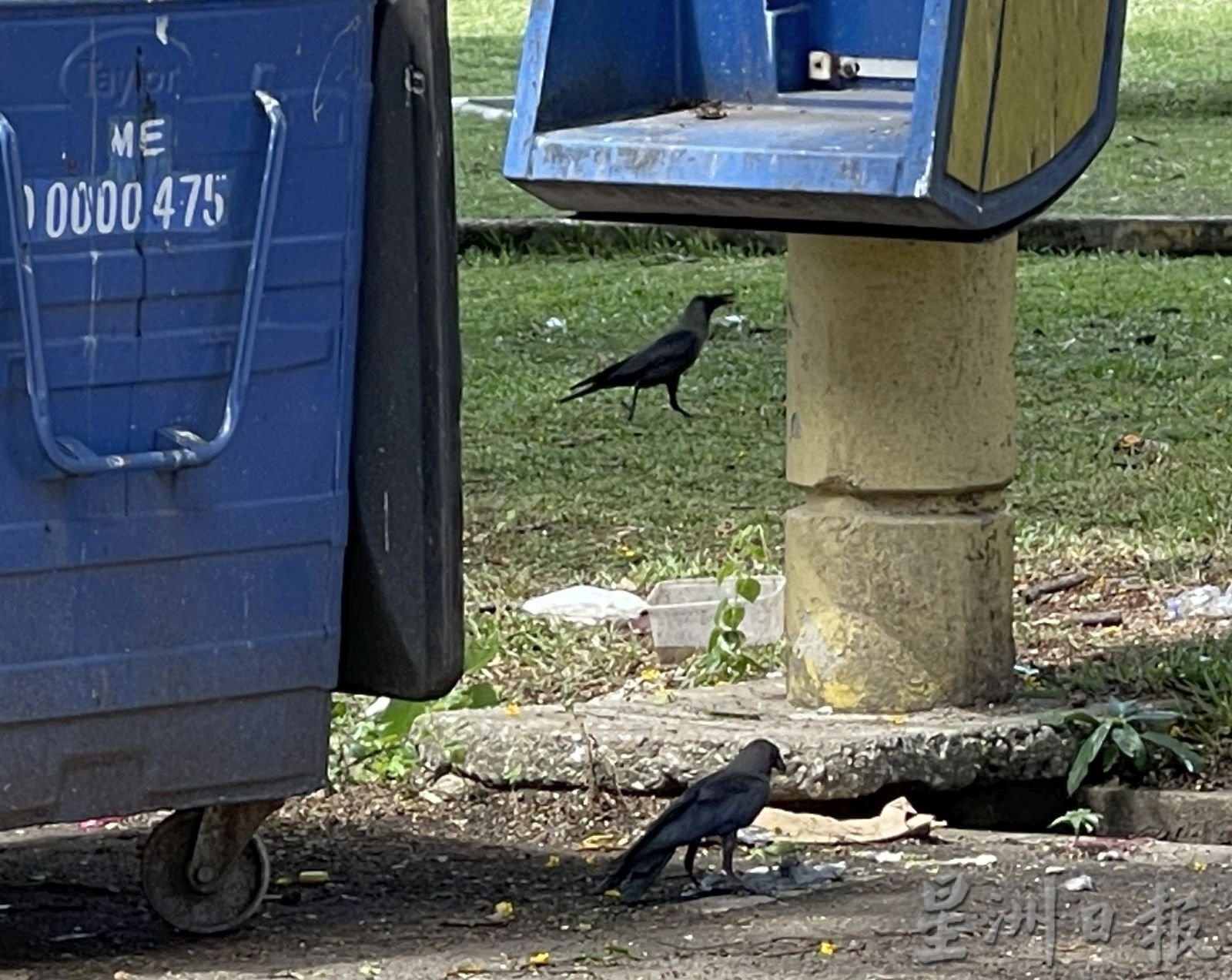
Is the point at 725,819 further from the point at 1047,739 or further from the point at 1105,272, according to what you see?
the point at 1105,272

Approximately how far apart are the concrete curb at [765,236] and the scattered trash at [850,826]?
21.5 ft

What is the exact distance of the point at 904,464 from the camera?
193 inches

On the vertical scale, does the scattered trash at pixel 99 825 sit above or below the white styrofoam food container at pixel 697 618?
below

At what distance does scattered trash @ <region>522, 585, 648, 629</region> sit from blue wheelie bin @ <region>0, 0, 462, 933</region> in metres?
1.85

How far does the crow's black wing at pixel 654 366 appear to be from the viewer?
301 inches

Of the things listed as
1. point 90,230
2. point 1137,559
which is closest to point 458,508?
point 90,230

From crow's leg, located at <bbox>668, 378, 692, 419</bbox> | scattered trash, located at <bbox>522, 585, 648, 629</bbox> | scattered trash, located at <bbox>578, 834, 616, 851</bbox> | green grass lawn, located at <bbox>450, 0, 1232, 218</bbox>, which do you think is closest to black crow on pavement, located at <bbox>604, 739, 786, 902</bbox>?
scattered trash, located at <bbox>578, 834, 616, 851</bbox>

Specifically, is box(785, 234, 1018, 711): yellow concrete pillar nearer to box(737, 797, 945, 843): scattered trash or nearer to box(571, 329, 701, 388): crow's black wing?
box(737, 797, 945, 843): scattered trash

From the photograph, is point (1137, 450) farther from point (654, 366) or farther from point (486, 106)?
point (486, 106)

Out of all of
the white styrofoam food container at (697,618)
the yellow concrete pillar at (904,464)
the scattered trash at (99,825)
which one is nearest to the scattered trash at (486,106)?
the white styrofoam food container at (697,618)

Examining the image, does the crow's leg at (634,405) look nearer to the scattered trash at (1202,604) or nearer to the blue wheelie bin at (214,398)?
the scattered trash at (1202,604)

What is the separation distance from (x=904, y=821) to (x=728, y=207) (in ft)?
3.50

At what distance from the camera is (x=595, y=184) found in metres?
4.73

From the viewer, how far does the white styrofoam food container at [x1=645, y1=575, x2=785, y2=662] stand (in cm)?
562
